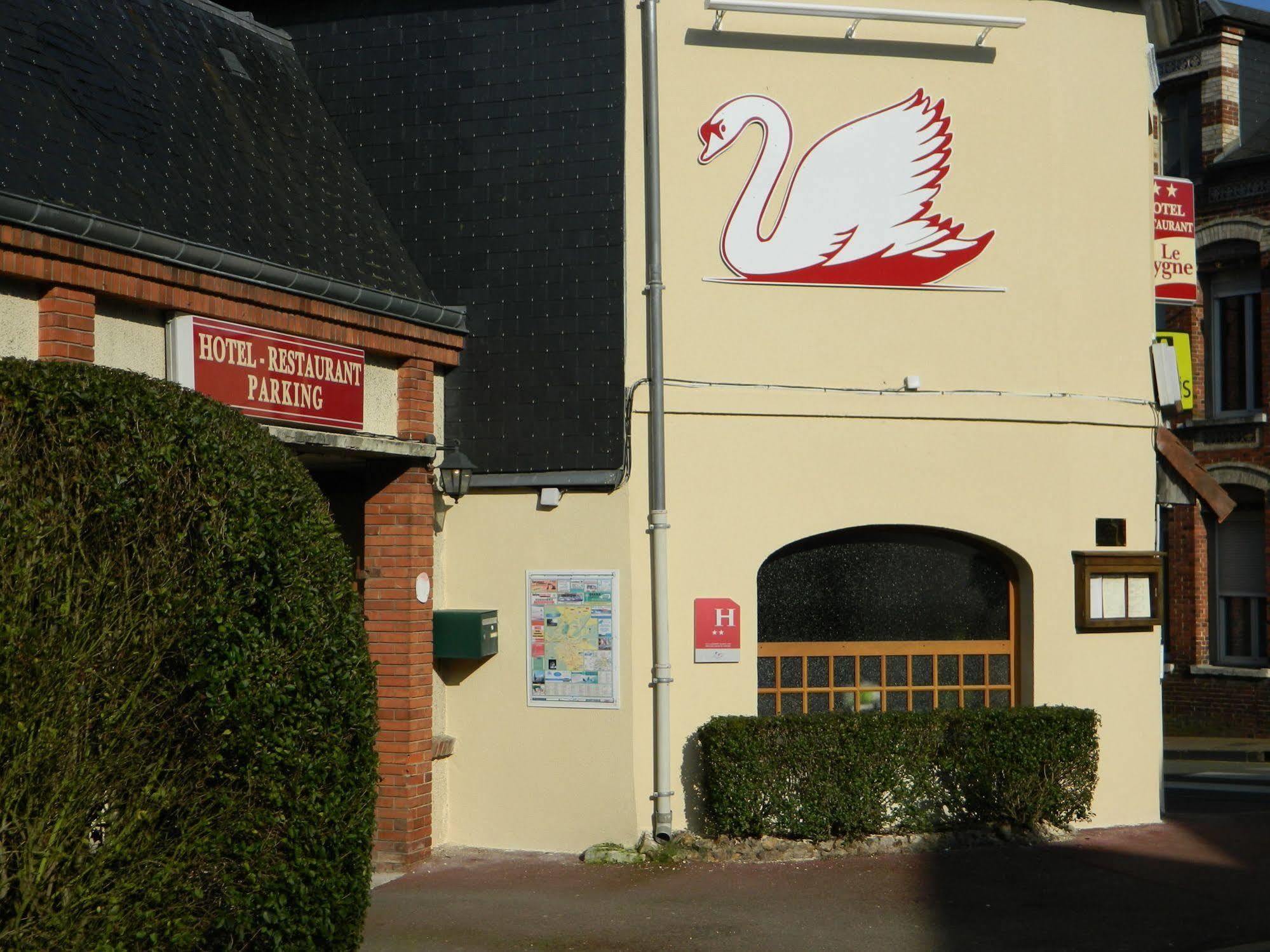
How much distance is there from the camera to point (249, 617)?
18.2ft

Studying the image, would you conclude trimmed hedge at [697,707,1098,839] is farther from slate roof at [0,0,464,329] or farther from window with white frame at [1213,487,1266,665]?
window with white frame at [1213,487,1266,665]

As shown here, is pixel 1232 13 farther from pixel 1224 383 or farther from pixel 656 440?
pixel 656 440

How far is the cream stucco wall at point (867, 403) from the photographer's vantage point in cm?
1064

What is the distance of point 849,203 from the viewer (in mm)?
11133

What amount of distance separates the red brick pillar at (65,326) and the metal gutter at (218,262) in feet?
1.05

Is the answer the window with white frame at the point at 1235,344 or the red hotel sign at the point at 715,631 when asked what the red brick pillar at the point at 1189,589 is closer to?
the window with white frame at the point at 1235,344

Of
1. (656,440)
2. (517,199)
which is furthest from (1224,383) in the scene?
(517,199)

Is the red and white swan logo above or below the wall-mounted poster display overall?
above

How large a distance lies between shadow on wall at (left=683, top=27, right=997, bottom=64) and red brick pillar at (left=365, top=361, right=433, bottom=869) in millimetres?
3282

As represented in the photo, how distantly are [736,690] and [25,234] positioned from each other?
579 cm

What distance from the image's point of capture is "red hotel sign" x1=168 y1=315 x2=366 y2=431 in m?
8.41

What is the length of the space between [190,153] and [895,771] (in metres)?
6.37

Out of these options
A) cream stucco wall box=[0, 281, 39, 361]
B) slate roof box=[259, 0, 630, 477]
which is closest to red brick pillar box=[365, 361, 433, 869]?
slate roof box=[259, 0, 630, 477]

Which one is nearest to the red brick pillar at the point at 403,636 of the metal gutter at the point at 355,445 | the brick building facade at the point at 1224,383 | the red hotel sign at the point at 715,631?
the metal gutter at the point at 355,445
